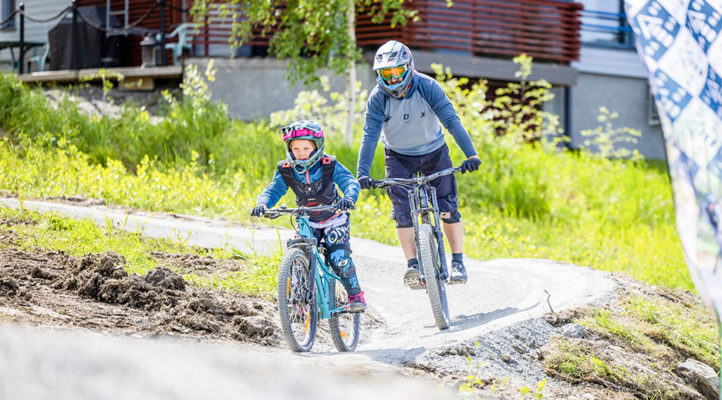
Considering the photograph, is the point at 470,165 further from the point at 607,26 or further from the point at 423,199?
the point at 607,26

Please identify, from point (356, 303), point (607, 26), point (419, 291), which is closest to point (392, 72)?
point (356, 303)

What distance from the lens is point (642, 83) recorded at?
21328mm

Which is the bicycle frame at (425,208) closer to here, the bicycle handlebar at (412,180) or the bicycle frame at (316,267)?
the bicycle handlebar at (412,180)

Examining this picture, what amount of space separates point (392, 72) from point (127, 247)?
2680 mm

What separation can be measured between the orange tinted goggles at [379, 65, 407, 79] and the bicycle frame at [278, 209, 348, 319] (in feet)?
4.42

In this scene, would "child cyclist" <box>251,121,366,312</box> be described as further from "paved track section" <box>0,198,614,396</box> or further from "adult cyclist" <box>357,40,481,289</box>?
"adult cyclist" <box>357,40,481,289</box>

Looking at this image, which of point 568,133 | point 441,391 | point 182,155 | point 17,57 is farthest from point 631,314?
point 17,57

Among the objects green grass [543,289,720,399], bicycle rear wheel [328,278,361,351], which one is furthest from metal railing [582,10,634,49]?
bicycle rear wheel [328,278,361,351]

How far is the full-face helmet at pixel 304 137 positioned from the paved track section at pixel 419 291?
117cm

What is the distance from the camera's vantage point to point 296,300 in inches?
210

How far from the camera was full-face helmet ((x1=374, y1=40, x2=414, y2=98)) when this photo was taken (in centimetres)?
632

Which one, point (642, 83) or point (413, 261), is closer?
point (413, 261)

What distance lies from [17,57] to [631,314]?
17.7m

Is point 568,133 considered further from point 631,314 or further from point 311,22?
point 631,314
